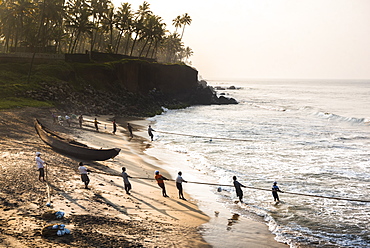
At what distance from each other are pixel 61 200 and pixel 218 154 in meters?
17.0

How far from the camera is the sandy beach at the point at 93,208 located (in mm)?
10922

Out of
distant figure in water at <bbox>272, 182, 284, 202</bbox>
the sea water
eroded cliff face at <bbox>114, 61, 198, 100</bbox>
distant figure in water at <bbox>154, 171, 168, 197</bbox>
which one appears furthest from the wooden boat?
eroded cliff face at <bbox>114, 61, 198, 100</bbox>

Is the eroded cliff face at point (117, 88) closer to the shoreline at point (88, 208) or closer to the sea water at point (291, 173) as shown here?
the sea water at point (291, 173)

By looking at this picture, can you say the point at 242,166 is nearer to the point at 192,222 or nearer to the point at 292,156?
the point at 292,156

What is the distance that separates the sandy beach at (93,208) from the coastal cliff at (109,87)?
22979 mm

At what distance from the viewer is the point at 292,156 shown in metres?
29.0

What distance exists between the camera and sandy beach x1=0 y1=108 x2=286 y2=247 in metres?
10.9

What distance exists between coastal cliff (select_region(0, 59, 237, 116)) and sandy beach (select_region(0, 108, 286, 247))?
75.4 feet

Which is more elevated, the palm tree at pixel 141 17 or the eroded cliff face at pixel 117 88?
the palm tree at pixel 141 17

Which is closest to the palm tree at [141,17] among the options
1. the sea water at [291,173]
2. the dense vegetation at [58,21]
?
the dense vegetation at [58,21]

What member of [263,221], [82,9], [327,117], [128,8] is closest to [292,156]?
[263,221]

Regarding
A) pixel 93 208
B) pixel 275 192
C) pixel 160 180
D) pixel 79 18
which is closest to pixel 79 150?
pixel 160 180

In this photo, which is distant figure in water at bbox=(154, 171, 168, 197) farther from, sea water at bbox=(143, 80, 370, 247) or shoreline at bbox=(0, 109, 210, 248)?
sea water at bbox=(143, 80, 370, 247)

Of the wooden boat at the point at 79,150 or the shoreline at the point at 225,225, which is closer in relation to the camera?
the shoreline at the point at 225,225
